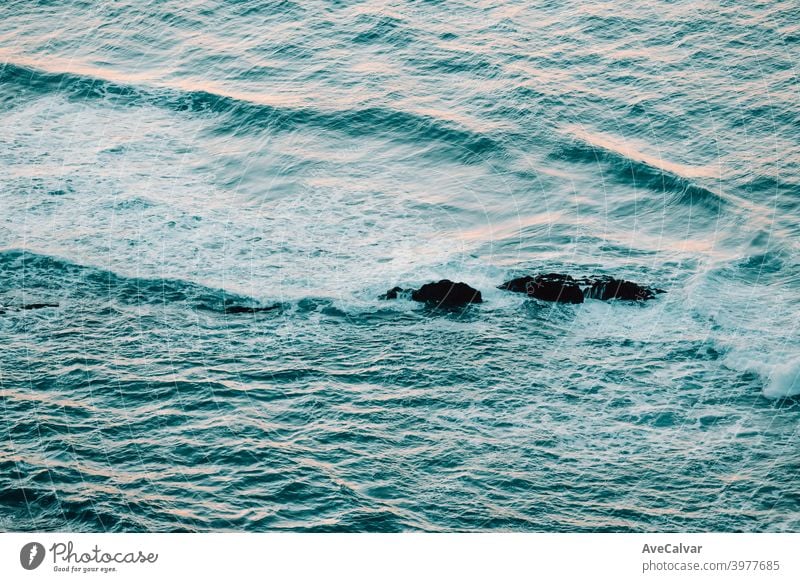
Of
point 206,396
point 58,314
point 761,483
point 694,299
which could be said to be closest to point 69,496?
point 206,396

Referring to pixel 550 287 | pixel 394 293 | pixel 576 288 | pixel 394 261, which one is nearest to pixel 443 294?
pixel 394 293

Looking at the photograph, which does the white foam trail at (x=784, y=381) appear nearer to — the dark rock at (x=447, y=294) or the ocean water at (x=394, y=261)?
the ocean water at (x=394, y=261)
